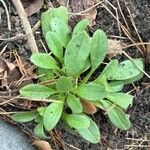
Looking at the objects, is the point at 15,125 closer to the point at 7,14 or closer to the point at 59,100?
the point at 59,100

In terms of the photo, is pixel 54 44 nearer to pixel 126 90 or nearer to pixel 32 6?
pixel 32 6

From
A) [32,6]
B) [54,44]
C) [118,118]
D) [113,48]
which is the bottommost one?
[118,118]

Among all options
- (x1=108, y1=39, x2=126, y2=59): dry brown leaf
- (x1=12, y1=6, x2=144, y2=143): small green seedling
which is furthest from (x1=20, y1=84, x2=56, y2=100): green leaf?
(x1=108, y1=39, x2=126, y2=59): dry brown leaf

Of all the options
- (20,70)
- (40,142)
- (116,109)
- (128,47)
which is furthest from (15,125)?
(128,47)

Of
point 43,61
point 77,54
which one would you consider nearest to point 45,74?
point 43,61

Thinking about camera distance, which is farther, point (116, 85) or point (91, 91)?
point (116, 85)

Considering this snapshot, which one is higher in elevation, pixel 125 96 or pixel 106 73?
pixel 106 73
